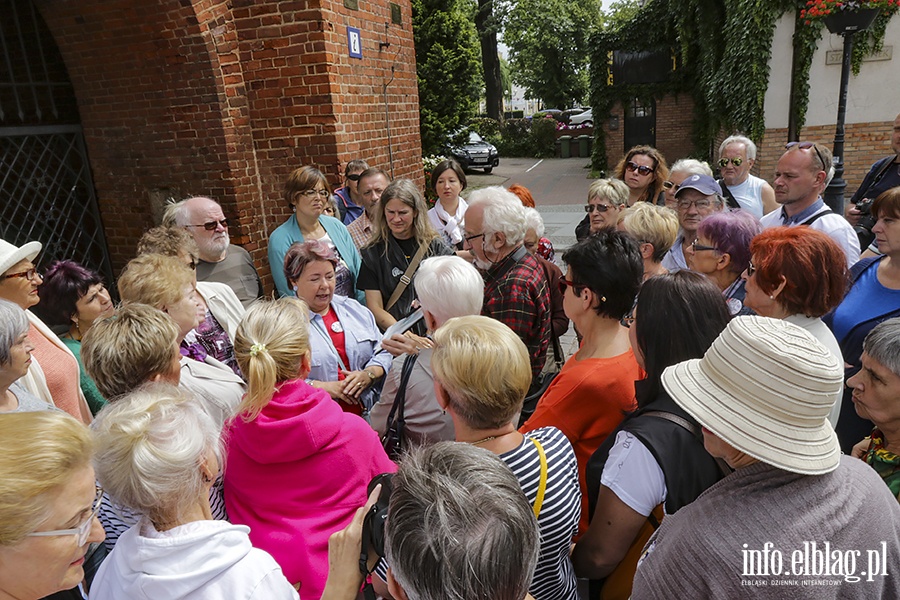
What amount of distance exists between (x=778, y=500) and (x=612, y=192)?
3.31 metres

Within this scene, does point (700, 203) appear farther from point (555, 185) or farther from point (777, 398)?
point (555, 185)

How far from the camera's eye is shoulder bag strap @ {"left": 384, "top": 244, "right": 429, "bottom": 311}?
380cm

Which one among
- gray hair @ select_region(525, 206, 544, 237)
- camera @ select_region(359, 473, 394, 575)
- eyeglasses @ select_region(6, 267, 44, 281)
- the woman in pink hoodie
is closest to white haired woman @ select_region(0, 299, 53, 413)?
eyeglasses @ select_region(6, 267, 44, 281)

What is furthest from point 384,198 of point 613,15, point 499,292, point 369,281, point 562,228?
point 613,15

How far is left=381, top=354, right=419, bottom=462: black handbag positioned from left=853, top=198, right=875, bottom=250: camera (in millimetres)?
3928

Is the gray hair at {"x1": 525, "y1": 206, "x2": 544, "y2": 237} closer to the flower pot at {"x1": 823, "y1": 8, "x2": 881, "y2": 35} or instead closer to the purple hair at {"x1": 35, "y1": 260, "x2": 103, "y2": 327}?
the purple hair at {"x1": 35, "y1": 260, "x2": 103, "y2": 327}

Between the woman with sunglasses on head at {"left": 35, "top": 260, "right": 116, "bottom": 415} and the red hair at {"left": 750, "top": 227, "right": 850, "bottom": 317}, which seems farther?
the woman with sunglasses on head at {"left": 35, "top": 260, "right": 116, "bottom": 415}

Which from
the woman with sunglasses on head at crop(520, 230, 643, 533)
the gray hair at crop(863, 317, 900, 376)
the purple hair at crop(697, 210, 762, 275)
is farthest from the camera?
the purple hair at crop(697, 210, 762, 275)

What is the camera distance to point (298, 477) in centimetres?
192

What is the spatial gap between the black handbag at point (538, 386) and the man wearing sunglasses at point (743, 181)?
233 cm

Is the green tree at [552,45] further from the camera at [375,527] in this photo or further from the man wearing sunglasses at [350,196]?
the camera at [375,527]

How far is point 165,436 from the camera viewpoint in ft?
4.94

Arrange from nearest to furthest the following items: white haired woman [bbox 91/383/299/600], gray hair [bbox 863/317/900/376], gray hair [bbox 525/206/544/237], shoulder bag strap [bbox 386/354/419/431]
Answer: white haired woman [bbox 91/383/299/600] → gray hair [bbox 863/317/900/376] → shoulder bag strap [bbox 386/354/419/431] → gray hair [bbox 525/206/544/237]

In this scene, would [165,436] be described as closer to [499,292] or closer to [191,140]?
[499,292]
